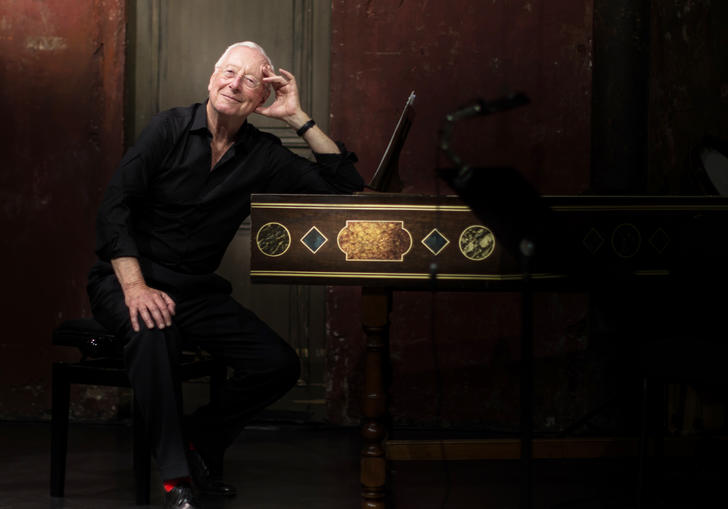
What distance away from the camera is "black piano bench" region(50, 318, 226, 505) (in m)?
2.94

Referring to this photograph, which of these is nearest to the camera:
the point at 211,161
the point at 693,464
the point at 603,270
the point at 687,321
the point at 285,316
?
the point at 603,270

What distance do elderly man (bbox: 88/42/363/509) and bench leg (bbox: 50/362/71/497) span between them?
9.3 inches

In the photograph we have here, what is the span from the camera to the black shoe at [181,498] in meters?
2.66

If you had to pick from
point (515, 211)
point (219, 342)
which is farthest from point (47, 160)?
point (515, 211)

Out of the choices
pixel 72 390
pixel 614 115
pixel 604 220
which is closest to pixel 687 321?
pixel 614 115

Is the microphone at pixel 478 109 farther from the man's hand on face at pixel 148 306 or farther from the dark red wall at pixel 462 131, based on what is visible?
the dark red wall at pixel 462 131

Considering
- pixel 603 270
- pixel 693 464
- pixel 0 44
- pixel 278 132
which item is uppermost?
pixel 0 44

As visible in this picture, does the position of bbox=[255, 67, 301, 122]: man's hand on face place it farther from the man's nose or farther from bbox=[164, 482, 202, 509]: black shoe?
bbox=[164, 482, 202, 509]: black shoe

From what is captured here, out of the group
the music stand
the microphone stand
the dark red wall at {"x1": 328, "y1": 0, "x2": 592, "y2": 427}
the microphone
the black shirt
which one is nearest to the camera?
the microphone

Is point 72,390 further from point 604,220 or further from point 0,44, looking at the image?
point 604,220

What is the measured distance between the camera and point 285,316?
175 inches

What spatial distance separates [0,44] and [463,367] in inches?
103

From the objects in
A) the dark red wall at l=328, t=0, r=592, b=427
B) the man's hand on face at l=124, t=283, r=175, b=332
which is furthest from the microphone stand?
the dark red wall at l=328, t=0, r=592, b=427

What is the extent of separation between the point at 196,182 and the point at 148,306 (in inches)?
20.5
